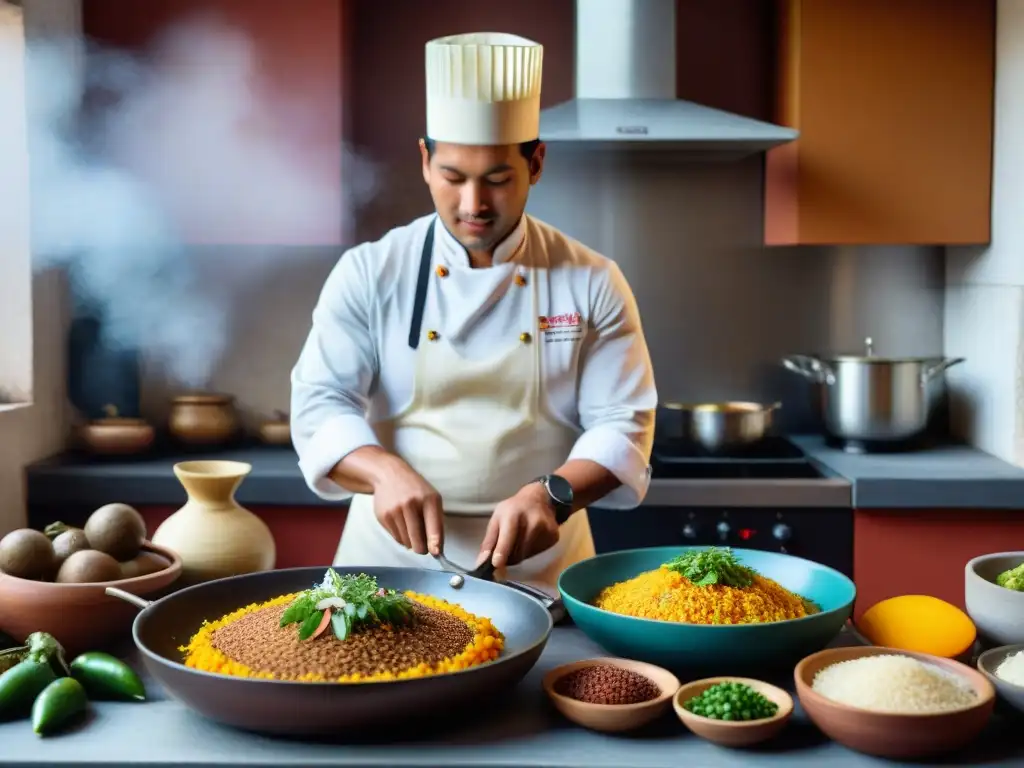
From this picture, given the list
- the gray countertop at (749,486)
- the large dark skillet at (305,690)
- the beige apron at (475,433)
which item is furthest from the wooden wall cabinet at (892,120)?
the large dark skillet at (305,690)

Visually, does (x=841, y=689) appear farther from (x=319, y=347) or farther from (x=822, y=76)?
(x=822, y=76)

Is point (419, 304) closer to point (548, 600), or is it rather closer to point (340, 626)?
point (548, 600)

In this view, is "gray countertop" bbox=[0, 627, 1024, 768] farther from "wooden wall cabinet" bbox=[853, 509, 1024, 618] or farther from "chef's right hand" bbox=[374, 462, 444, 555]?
"wooden wall cabinet" bbox=[853, 509, 1024, 618]

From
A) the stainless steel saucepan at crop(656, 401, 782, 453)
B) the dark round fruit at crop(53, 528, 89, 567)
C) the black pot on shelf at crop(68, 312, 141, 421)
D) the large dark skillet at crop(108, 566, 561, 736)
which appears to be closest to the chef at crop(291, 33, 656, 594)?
the dark round fruit at crop(53, 528, 89, 567)

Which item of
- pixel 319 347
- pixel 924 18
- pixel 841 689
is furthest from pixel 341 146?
pixel 841 689

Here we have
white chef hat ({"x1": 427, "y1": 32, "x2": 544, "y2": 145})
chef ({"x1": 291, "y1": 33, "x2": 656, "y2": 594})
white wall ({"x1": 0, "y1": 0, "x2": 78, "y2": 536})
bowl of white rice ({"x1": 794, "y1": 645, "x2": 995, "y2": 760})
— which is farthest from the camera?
white wall ({"x1": 0, "y1": 0, "x2": 78, "y2": 536})

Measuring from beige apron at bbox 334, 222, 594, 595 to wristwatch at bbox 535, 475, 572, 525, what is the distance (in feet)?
1.20

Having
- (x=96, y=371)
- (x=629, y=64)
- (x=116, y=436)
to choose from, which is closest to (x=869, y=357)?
(x=629, y=64)

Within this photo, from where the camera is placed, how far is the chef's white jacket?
7.22 feet

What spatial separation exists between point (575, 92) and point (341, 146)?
68 centimetres

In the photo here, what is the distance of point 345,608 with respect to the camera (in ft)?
4.53

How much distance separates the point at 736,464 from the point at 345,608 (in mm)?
1911

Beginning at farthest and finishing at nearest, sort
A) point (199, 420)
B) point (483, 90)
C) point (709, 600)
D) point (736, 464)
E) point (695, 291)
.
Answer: point (695, 291)
point (199, 420)
point (736, 464)
point (483, 90)
point (709, 600)

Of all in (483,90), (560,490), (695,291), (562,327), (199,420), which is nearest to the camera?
(560,490)
